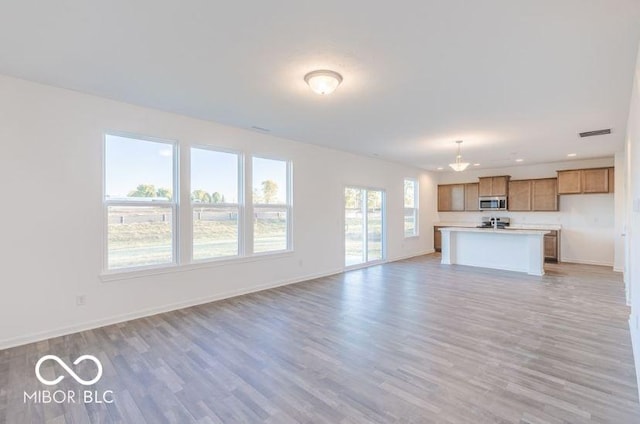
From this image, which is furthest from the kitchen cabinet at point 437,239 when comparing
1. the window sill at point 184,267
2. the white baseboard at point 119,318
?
the white baseboard at point 119,318

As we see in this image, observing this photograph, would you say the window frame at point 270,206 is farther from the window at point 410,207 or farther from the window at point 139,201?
the window at point 410,207

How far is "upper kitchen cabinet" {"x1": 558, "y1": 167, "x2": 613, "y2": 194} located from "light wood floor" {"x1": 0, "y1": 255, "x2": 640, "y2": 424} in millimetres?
3753

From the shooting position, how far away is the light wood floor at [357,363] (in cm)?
211

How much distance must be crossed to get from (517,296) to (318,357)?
11.9 feet

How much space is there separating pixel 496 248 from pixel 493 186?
265 cm

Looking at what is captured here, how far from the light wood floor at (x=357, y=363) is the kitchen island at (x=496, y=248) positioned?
1.74m

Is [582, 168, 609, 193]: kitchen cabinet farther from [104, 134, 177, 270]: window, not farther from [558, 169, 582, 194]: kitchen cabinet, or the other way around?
[104, 134, 177, 270]: window

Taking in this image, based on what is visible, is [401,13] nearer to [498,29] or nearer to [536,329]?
[498,29]

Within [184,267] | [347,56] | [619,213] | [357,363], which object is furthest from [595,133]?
[184,267]

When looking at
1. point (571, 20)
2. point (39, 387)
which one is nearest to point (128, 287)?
point (39, 387)

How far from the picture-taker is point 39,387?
7.85 ft

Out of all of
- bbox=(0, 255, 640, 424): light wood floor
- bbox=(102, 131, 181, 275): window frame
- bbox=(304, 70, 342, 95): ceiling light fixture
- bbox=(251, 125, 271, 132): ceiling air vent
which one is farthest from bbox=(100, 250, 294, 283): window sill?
bbox=(304, 70, 342, 95): ceiling light fixture

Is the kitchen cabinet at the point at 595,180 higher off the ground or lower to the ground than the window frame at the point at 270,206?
higher

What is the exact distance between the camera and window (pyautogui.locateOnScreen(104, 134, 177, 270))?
12.5 ft
